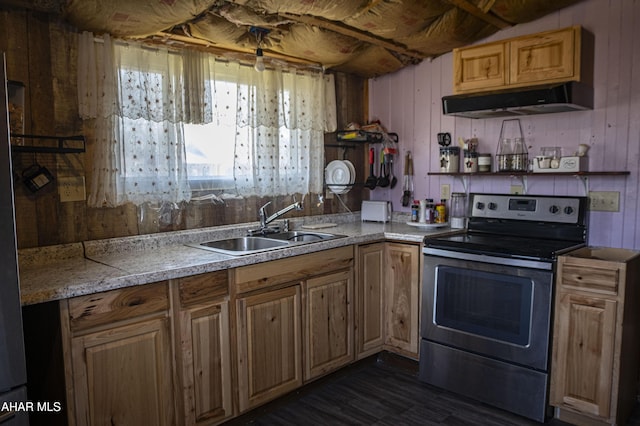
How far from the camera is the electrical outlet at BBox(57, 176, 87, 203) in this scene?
7.48 ft

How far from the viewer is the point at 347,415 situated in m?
2.55

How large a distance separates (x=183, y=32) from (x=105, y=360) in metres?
1.76

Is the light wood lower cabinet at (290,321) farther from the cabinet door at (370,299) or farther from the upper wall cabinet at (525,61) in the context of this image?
the upper wall cabinet at (525,61)

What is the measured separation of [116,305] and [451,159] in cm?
241

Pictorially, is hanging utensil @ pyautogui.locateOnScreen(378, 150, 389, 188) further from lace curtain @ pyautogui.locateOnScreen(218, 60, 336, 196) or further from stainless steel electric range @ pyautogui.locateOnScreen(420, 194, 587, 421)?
stainless steel electric range @ pyautogui.locateOnScreen(420, 194, 587, 421)

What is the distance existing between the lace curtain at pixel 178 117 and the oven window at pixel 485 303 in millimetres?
1271

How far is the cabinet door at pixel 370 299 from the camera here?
3.03 m

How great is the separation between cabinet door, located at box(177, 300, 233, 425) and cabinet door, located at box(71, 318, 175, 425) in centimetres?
8

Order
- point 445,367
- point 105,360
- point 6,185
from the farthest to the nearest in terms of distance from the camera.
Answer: point 445,367 → point 105,360 → point 6,185

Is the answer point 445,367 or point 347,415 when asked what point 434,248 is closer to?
point 445,367

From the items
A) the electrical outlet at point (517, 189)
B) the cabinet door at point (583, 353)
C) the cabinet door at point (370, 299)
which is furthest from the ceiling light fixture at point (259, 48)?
the cabinet door at point (583, 353)

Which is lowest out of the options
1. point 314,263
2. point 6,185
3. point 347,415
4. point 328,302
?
point 347,415

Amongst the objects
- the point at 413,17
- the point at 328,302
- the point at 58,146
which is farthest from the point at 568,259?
the point at 58,146

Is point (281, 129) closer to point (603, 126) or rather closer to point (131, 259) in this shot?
point (131, 259)
